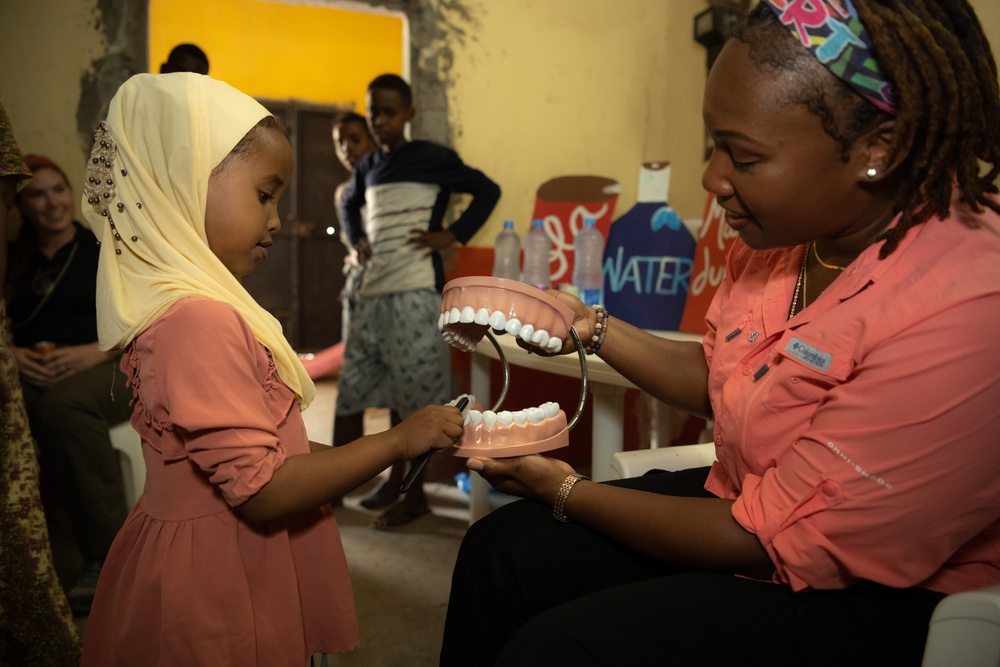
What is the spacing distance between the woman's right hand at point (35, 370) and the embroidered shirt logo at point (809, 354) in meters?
2.55

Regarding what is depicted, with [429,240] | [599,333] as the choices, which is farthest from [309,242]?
[599,333]

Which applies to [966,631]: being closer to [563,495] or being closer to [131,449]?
[563,495]

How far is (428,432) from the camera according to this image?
46.2 inches

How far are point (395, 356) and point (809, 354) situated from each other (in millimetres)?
2347

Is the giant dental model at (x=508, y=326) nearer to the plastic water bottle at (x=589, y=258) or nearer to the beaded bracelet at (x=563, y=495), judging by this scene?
the beaded bracelet at (x=563, y=495)

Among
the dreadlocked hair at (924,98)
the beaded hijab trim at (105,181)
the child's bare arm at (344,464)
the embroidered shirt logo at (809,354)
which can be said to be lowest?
the child's bare arm at (344,464)

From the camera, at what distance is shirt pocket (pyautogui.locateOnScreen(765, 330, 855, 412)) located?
3.18 ft

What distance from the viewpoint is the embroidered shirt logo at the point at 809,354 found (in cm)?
98

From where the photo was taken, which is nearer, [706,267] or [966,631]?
[966,631]

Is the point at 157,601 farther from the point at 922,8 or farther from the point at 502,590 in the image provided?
the point at 922,8

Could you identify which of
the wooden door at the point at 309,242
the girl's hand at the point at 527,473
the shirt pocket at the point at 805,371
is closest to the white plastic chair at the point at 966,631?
the shirt pocket at the point at 805,371

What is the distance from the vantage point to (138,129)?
116 centimetres

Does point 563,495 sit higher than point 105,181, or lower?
lower

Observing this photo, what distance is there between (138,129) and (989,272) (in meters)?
1.27
